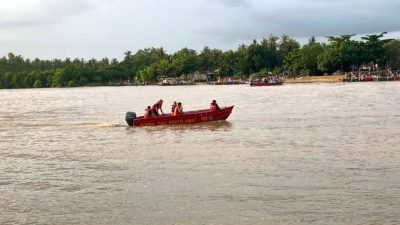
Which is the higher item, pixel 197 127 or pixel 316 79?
pixel 316 79

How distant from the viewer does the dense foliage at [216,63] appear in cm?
10644

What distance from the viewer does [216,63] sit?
135625mm

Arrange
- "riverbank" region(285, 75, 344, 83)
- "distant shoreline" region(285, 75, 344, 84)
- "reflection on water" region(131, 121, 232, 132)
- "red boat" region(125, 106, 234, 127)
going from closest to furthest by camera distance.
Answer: "reflection on water" region(131, 121, 232, 132) → "red boat" region(125, 106, 234, 127) → "distant shoreline" region(285, 75, 344, 84) → "riverbank" region(285, 75, 344, 83)

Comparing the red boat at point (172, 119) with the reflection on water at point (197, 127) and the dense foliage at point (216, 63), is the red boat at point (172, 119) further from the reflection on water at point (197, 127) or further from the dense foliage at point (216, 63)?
the dense foliage at point (216, 63)

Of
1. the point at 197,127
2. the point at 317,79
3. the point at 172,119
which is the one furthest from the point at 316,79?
the point at 197,127

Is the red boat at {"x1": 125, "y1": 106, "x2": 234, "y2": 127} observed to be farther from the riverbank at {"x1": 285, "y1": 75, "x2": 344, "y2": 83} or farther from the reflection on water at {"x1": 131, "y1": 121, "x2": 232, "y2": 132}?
the riverbank at {"x1": 285, "y1": 75, "x2": 344, "y2": 83}

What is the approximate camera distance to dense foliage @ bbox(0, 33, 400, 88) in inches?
4190

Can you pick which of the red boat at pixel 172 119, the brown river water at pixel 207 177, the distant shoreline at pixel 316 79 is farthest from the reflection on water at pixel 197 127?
the distant shoreline at pixel 316 79

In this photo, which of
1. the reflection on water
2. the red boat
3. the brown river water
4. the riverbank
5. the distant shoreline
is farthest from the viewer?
the riverbank

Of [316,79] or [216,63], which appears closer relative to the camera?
[316,79]

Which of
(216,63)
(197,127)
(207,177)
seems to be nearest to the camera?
(207,177)

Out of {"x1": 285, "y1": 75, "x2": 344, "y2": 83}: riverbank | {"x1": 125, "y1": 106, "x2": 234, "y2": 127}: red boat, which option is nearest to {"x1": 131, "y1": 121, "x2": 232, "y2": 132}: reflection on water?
{"x1": 125, "y1": 106, "x2": 234, "y2": 127}: red boat

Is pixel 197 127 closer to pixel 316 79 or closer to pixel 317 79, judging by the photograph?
pixel 316 79

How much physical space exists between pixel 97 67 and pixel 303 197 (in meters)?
155
